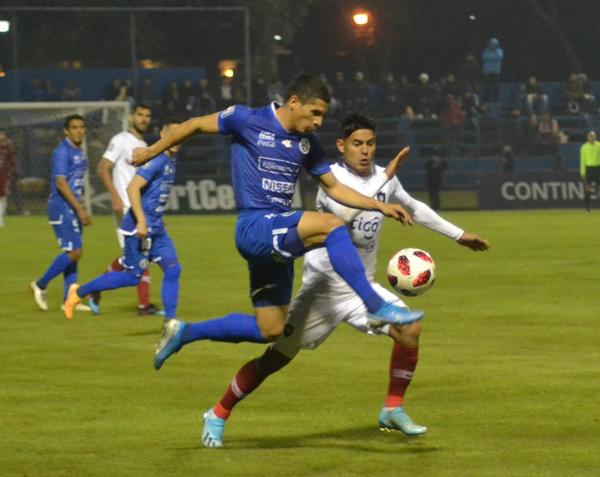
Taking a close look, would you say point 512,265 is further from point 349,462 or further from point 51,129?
point 51,129

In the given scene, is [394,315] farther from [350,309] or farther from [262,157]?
[262,157]

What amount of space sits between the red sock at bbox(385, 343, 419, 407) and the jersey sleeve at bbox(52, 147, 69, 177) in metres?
8.33

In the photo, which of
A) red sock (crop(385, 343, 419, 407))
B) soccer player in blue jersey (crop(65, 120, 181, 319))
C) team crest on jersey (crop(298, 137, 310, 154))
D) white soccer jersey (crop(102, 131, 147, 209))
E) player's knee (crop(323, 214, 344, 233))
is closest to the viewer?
player's knee (crop(323, 214, 344, 233))

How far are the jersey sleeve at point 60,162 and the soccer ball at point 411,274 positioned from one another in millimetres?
7882

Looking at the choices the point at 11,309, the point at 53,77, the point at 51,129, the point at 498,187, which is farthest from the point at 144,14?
the point at 11,309

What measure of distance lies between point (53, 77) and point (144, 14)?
5.50 metres

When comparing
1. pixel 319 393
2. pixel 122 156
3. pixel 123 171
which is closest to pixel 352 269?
pixel 319 393

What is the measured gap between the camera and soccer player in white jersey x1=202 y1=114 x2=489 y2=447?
830 cm

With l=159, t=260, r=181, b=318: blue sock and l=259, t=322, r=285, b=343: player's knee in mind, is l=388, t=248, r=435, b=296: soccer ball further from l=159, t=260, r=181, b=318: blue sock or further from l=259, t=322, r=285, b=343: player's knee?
l=159, t=260, r=181, b=318: blue sock

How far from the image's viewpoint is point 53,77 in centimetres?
3959

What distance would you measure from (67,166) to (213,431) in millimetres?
8450

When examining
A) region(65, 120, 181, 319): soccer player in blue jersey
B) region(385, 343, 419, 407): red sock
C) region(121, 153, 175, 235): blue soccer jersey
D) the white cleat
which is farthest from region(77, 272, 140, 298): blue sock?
region(385, 343, 419, 407): red sock

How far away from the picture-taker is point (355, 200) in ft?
26.6

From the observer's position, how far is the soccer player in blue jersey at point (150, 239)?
13.9 m
